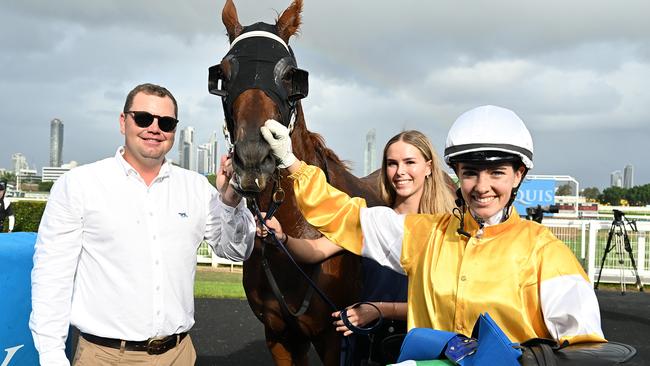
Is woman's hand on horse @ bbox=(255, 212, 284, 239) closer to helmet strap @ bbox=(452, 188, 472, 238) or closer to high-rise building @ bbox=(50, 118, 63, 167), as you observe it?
helmet strap @ bbox=(452, 188, 472, 238)

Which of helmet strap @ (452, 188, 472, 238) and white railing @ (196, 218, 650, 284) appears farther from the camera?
white railing @ (196, 218, 650, 284)

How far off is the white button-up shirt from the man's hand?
0.16 meters

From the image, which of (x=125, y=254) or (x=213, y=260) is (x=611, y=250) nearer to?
(x=213, y=260)

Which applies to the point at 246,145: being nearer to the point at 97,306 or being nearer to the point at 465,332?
the point at 97,306

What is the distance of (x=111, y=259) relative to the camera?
2.03 meters

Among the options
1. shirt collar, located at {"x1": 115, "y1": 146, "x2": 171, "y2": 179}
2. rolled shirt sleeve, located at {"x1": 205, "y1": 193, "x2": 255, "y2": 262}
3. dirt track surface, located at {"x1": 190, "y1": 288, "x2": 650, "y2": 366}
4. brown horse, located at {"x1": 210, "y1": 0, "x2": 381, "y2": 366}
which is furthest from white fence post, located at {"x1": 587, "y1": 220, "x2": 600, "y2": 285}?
shirt collar, located at {"x1": 115, "y1": 146, "x2": 171, "y2": 179}

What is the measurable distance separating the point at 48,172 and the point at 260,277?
58.3 m

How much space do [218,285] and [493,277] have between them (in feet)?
27.0

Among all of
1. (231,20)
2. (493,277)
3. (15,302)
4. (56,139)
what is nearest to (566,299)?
(493,277)

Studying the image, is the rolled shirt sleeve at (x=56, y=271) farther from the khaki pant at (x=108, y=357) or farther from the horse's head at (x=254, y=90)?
the horse's head at (x=254, y=90)

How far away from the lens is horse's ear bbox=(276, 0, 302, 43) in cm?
284

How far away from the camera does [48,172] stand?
178 ft

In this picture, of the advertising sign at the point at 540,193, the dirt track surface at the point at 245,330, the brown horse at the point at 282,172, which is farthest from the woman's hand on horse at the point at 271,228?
the advertising sign at the point at 540,193

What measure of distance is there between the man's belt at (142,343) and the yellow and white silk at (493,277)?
3.04ft
